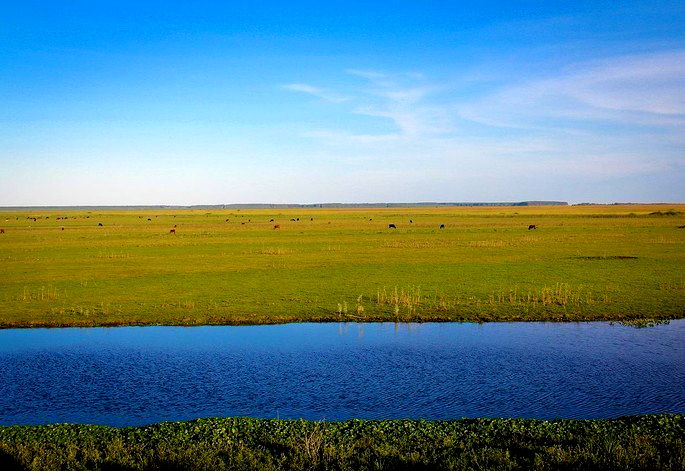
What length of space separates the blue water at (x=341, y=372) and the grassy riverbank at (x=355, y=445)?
177 centimetres

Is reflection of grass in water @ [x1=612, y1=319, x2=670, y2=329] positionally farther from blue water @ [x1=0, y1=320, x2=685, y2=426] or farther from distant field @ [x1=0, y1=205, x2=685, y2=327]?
distant field @ [x1=0, y1=205, x2=685, y2=327]

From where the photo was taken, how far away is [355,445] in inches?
495

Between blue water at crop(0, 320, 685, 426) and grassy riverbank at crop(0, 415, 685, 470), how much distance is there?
1.77 metres

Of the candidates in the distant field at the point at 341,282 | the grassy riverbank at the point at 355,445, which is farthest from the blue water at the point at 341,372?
the distant field at the point at 341,282

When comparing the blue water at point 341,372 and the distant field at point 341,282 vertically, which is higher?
the distant field at point 341,282

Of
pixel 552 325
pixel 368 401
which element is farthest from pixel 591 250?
pixel 368 401

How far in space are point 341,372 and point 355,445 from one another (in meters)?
6.66

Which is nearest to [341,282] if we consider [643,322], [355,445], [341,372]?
[643,322]

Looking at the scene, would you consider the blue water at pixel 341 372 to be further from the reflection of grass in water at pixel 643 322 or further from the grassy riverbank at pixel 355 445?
the grassy riverbank at pixel 355 445

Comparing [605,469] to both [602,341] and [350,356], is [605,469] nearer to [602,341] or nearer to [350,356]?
[350,356]

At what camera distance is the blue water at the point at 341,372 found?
1595cm

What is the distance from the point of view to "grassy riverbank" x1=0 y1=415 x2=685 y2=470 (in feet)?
38.1

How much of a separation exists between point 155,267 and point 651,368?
3959 cm

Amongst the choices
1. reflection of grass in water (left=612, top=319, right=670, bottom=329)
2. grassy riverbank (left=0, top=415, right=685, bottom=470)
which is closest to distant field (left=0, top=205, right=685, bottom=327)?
reflection of grass in water (left=612, top=319, right=670, bottom=329)
